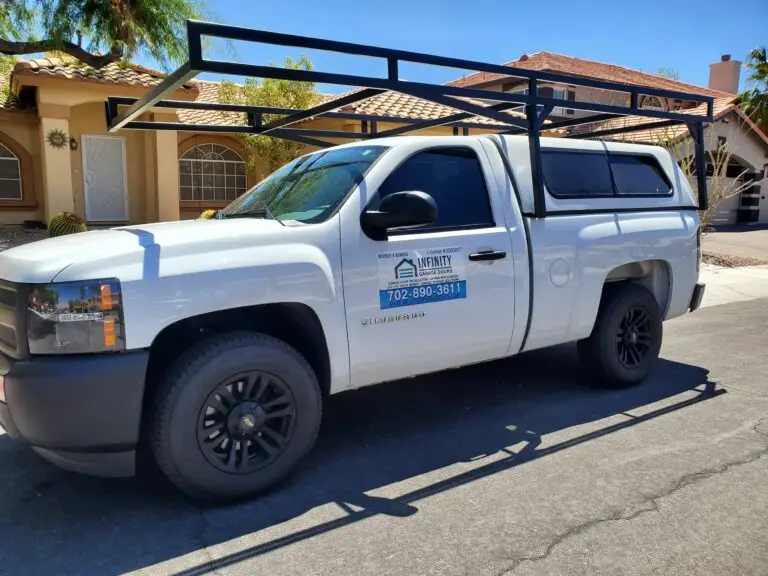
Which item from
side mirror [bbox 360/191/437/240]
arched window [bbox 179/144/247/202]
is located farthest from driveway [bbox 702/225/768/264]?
side mirror [bbox 360/191/437/240]

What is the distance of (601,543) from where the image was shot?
9.97 feet

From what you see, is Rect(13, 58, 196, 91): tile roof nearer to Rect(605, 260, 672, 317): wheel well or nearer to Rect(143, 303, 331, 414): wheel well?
Rect(605, 260, 672, 317): wheel well

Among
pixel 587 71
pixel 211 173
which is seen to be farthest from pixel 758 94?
pixel 211 173

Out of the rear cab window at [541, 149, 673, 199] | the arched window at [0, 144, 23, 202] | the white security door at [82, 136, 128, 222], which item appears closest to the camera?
the rear cab window at [541, 149, 673, 199]

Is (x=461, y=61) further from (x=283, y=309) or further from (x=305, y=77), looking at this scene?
(x=283, y=309)

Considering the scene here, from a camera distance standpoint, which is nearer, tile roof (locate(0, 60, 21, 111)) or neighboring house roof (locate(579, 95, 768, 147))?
neighboring house roof (locate(579, 95, 768, 147))

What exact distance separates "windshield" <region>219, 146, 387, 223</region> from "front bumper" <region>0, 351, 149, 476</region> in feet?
4.55

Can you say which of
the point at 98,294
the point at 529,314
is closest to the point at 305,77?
the point at 98,294

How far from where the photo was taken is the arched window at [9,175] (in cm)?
1568

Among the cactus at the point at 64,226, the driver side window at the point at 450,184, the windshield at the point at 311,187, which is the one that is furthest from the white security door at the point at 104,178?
the driver side window at the point at 450,184

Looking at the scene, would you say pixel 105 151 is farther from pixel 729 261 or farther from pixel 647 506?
pixel 647 506

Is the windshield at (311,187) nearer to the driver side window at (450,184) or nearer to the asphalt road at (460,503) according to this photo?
the driver side window at (450,184)

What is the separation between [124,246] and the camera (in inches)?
126

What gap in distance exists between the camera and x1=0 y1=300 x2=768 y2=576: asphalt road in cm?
291
